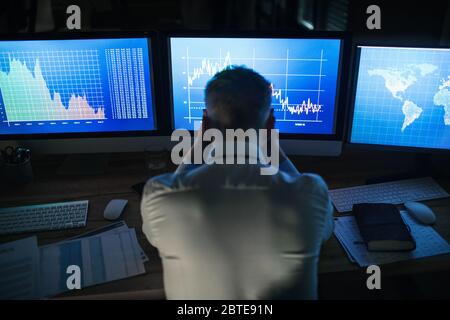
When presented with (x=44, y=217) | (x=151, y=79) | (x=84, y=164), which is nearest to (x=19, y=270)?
(x=44, y=217)

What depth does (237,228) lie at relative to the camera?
922 mm

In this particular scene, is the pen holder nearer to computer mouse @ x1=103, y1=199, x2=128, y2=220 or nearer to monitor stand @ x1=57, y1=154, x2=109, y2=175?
monitor stand @ x1=57, y1=154, x2=109, y2=175

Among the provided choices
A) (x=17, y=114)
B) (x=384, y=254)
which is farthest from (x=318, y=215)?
(x=17, y=114)

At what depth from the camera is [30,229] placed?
139cm

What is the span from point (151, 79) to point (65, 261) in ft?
2.26

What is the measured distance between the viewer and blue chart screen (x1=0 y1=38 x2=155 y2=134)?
1520 millimetres

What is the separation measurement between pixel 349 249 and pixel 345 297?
74 centimetres

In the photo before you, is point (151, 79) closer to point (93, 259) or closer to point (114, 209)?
point (114, 209)

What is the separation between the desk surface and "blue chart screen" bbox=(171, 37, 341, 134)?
0.66 feet

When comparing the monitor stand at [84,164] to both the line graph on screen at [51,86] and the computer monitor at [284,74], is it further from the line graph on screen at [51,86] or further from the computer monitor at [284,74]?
the computer monitor at [284,74]

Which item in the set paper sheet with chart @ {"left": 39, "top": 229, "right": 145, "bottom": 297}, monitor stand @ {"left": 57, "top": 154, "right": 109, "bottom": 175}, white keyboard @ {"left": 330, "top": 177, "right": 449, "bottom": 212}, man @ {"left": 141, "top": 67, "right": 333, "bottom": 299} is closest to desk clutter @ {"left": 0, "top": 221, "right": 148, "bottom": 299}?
paper sheet with chart @ {"left": 39, "top": 229, "right": 145, "bottom": 297}

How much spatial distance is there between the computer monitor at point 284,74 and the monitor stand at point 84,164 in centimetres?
36

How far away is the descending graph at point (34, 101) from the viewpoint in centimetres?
154
